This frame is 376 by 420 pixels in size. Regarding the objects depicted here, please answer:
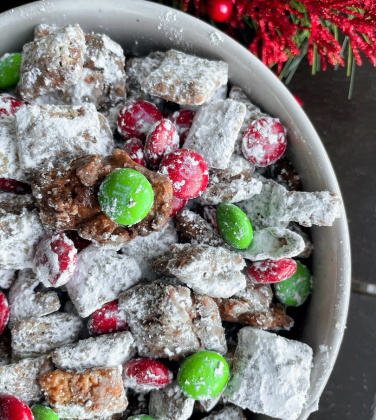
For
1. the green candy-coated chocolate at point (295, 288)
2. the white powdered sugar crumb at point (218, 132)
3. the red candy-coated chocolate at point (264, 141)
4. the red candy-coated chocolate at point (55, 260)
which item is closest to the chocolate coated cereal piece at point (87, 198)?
the red candy-coated chocolate at point (55, 260)

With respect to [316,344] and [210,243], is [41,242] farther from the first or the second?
[316,344]

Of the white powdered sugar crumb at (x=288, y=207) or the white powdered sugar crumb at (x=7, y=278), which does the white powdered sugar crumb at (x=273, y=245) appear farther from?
the white powdered sugar crumb at (x=7, y=278)

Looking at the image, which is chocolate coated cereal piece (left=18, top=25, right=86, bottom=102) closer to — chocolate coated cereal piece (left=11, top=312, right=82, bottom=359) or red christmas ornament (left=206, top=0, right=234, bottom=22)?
red christmas ornament (left=206, top=0, right=234, bottom=22)

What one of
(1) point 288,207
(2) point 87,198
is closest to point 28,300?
(2) point 87,198

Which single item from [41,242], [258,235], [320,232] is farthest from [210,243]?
[41,242]

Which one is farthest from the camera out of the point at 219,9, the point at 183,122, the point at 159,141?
the point at 219,9

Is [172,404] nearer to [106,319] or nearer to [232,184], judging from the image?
[106,319]
